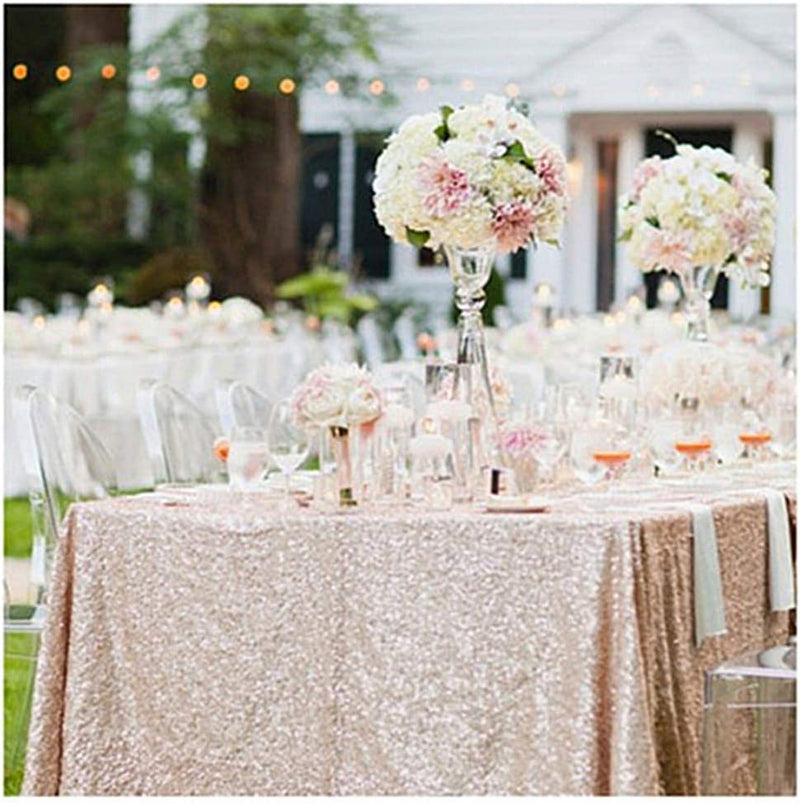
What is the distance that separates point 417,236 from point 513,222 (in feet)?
0.85

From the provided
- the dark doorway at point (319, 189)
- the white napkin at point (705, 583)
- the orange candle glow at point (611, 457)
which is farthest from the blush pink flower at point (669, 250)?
the dark doorway at point (319, 189)

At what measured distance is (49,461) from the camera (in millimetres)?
6277

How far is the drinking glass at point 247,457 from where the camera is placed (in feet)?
18.0

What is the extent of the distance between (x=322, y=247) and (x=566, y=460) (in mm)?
18346

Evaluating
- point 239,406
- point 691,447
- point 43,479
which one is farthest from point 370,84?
point 43,479

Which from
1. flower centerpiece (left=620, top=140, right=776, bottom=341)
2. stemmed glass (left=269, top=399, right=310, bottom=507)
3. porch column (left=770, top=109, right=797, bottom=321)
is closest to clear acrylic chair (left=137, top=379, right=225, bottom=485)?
stemmed glass (left=269, top=399, right=310, bottom=507)

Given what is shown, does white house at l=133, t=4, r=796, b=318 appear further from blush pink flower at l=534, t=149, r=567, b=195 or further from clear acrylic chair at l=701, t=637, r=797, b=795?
clear acrylic chair at l=701, t=637, r=797, b=795

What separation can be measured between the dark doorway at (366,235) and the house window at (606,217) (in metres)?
2.45

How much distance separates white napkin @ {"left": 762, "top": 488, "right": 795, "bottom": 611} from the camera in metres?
5.77

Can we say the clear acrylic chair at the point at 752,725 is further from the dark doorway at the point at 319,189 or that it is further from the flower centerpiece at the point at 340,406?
the dark doorway at the point at 319,189

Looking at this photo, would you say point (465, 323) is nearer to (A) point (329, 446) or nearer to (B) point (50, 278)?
(A) point (329, 446)

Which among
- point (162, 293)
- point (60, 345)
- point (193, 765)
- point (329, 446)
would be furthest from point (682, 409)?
point (162, 293)

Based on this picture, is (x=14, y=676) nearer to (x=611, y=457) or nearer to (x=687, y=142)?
(x=611, y=457)

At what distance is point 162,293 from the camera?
2238 cm
